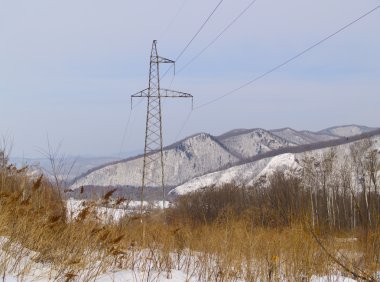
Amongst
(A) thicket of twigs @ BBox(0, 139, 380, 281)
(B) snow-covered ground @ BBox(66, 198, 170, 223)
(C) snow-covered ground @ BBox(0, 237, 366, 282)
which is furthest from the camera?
(B) snow-covered ground @ BBox(66, 198, 170, 223)

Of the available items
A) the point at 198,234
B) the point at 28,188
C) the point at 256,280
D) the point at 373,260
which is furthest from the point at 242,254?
the point at 28,188

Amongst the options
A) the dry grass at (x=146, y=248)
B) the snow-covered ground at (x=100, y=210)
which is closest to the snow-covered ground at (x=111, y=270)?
the dry grass at (x=146, y=248)

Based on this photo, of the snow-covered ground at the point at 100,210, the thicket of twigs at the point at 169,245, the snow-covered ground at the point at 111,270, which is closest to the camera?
the snow-covered ground at the point at 111,270

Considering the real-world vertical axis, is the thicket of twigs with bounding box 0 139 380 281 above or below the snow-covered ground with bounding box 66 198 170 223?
below

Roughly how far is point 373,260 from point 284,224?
60.1 inches

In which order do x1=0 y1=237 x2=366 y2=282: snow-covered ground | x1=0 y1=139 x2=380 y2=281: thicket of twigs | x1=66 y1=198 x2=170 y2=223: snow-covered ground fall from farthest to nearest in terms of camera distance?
x1=66 y1=198 x2=170 y2=223: snow-covered ground → x1=0 y1=139 x2=380 y2=281: thicket of twigs → x1=0 y1=237 x2=366 y2=282: snow-covered ground

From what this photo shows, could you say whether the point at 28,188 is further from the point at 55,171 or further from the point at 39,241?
the point at 39,241

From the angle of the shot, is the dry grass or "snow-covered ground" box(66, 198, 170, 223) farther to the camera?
"snow-covered ground" box(66, 198, 170, 223)

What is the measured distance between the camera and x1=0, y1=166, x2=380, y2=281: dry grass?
16.4ft

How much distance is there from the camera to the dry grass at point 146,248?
16.4 ft

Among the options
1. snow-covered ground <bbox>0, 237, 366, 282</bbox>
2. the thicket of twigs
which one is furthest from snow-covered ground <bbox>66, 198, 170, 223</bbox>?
snow-covered ground <bbox>0, 237, 366, 282</bbox>

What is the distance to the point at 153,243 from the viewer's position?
22.6 ft

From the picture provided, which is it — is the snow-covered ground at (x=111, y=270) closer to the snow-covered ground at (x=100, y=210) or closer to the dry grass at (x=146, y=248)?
the dry grass at (x=146, y=248)

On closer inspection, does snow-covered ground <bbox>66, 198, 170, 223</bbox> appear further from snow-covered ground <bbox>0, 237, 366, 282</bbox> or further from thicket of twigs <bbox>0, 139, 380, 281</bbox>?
snow-covered ground <bbox>0, 237, 366, 282</bbox>
